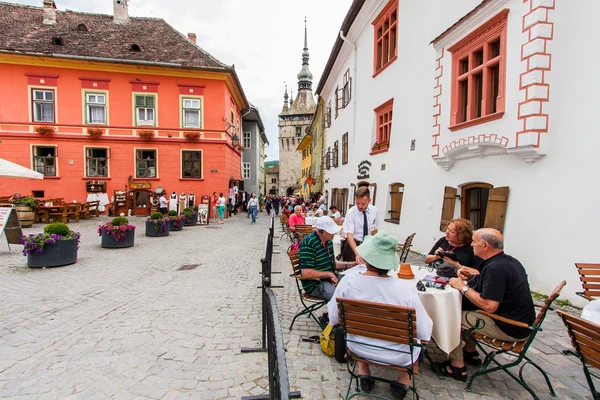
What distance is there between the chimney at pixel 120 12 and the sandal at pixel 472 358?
28.5m

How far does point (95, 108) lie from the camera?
20.5 metres

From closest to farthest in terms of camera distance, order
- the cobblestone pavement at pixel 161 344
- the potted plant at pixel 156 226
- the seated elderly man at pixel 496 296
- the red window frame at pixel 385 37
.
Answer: the seated elderly man at pixel 496 296
the cobblestone pavement at pixel 161 344
the red window frame at pixel 385 37
the potted plant at pixel 156 226

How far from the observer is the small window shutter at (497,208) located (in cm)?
633

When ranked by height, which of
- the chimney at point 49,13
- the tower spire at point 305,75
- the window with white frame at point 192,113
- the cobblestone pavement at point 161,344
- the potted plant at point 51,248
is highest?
A: the tower spire at point 305,75

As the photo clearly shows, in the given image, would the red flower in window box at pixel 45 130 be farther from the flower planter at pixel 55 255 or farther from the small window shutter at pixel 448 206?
the small window shutter at pixel 448 206

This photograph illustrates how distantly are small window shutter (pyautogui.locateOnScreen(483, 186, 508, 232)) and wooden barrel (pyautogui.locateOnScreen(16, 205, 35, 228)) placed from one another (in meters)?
17.4

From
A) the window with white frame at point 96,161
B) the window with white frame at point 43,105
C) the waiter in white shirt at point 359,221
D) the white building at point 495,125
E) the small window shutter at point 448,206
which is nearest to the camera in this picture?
the white building at point 495,125

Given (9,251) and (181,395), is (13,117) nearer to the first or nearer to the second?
(9,251)

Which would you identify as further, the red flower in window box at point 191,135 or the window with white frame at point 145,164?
the window with white frame at point 145,164

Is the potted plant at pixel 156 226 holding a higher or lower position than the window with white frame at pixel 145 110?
lower

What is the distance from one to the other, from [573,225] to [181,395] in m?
6.02

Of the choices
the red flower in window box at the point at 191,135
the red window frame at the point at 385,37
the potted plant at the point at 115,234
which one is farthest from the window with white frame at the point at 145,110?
the red window frame at the point at 385,37

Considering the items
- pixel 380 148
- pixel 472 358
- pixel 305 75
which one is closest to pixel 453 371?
pixel 472 358

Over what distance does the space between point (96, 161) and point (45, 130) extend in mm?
3211
